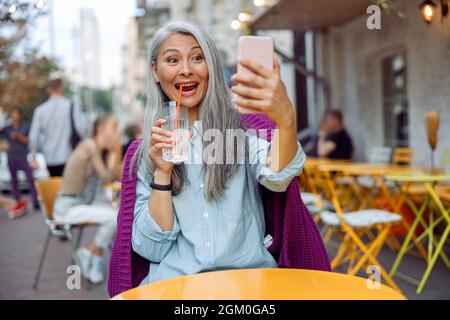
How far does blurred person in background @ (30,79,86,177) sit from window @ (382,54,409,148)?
187 inches

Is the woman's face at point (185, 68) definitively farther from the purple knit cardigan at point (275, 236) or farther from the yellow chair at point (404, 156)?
the yellow chair at point (404, 156)

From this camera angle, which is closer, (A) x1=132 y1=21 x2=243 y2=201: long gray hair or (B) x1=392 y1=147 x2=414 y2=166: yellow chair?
(A) x1=132 y1=21 x2=243 y2=201: long gray hair

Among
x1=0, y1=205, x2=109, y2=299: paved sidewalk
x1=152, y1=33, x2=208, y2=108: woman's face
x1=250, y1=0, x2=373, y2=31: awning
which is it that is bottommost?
x1=0, y1=205, x2=109, y2=299: paved sidewalk

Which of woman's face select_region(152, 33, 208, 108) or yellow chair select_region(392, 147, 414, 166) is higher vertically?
woman's face select_region(152, 33, 208, 108)

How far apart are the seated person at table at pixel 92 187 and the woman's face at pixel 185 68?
3285mm

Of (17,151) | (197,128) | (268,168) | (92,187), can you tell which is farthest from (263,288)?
(17,151)

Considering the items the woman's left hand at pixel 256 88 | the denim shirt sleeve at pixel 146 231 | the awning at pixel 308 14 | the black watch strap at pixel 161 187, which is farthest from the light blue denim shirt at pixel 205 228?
the awning at pixel 308 14

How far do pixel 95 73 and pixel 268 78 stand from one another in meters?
49.1

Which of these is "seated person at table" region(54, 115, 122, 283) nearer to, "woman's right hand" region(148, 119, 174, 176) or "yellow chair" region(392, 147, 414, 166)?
"woman's right hand" region(148, 119, 174, 176)

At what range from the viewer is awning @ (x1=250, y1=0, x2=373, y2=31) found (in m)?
7.52

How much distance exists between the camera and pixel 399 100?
8430 mm

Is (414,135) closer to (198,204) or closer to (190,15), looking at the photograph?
(198,204)

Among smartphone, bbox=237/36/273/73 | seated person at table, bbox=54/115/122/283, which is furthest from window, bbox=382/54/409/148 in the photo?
smartphone, bbox=237/36/273/73

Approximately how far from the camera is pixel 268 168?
173 cm
